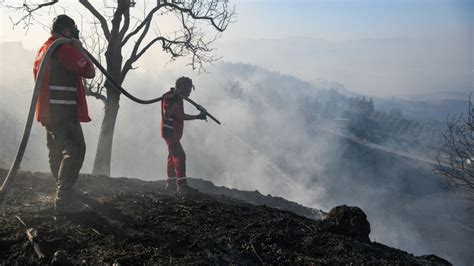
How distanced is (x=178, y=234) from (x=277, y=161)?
30974 millimetres

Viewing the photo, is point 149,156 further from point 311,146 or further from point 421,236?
point 421,236

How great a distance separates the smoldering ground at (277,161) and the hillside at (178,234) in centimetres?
1748

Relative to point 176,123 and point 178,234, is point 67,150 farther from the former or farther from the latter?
point 176,123

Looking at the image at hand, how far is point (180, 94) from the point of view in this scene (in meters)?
6.58

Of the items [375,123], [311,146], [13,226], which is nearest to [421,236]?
[311,146]

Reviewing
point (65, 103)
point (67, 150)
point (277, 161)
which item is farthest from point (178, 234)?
point (277, 161)

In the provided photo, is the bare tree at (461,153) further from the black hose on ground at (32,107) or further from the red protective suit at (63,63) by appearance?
the black hose on ground at (32,107)

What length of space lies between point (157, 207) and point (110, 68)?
5494 mm

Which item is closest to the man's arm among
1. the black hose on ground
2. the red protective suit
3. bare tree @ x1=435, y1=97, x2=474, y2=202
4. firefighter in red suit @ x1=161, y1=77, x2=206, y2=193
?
firefighter in red suit @ x1=161, y1=77, x2=206, y2=193

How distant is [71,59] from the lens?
3834mm

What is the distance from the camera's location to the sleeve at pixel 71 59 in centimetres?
384

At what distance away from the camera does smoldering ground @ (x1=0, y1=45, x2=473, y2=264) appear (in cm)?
2292

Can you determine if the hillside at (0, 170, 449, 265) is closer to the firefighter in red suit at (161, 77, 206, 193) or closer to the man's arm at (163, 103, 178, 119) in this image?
the firefighter in red suit at (161, 77, 206, 193)

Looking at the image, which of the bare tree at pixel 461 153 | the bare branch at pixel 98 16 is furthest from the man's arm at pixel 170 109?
the bare tree at pixel 461 153
